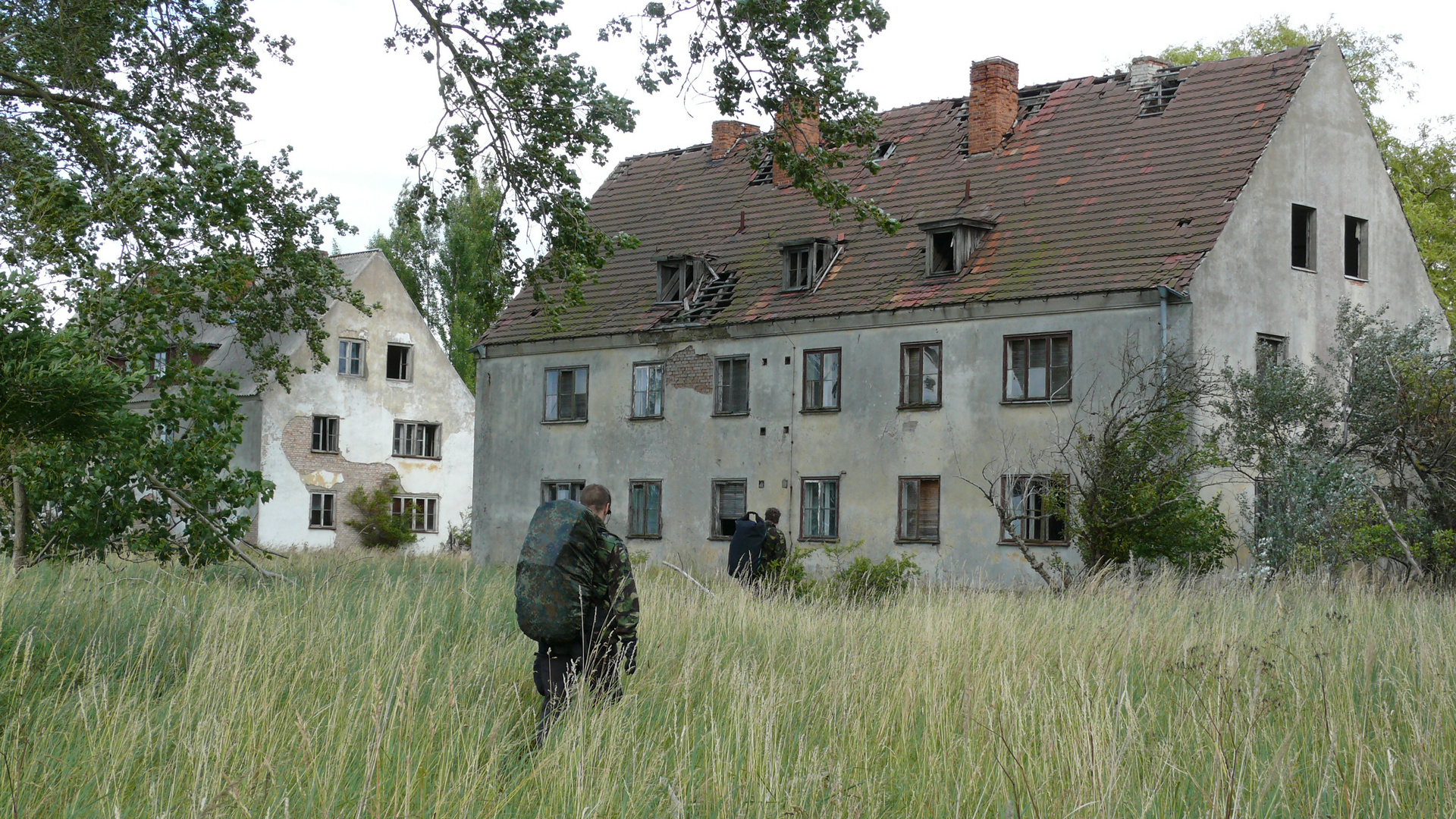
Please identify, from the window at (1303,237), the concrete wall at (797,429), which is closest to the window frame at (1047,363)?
the concrete wall at (797,429)

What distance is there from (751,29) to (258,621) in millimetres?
9464

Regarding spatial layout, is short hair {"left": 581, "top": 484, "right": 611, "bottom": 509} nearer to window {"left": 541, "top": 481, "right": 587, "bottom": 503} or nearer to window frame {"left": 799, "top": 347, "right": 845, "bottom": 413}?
window frame {"left": 799, "top": 347, "right": 845, "bottom": 413}

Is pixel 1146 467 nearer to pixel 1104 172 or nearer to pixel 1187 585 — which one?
pixel 1187 585

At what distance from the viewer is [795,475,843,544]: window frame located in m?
26.9

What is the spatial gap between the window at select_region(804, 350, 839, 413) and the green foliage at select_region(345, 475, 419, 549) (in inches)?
731

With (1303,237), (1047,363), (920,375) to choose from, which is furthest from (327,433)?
(1303,237)

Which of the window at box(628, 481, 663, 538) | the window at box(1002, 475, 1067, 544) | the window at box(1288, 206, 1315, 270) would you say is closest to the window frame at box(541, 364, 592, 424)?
the window at box(628, 481, 663, 538)

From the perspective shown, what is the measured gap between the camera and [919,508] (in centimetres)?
2591

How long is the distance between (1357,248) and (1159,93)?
16.0 feet

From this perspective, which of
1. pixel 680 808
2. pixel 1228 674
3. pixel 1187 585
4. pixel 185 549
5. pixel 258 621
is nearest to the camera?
pixel 680 808

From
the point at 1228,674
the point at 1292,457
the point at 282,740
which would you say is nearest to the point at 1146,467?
the point at 1292,457

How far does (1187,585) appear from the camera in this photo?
51.1 ft

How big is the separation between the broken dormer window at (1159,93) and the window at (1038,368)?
600 cm

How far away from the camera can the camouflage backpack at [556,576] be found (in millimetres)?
7207
